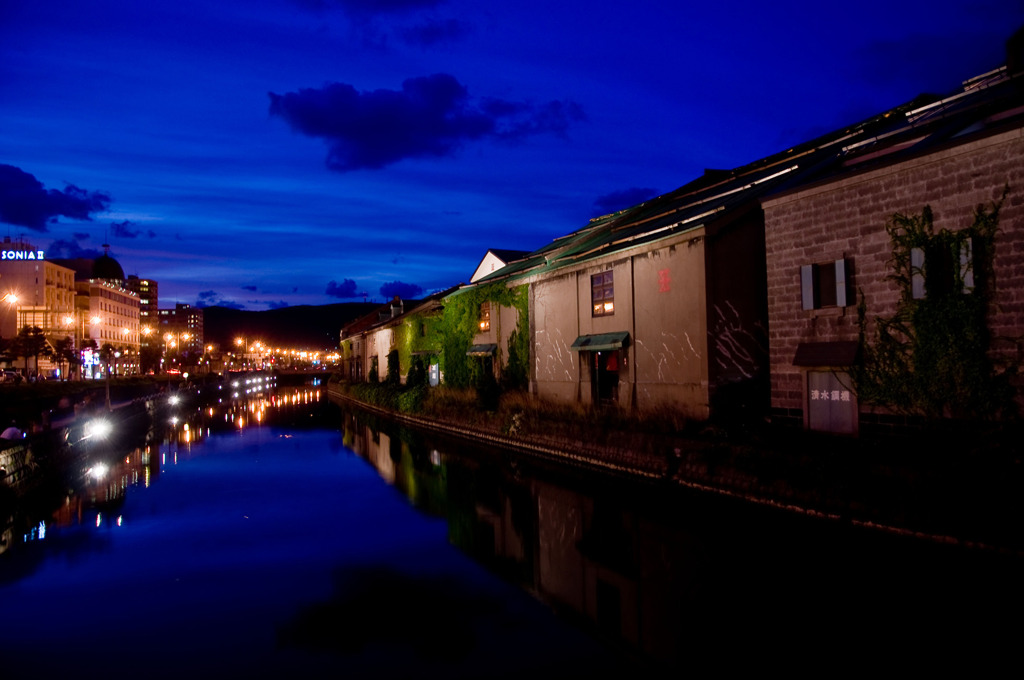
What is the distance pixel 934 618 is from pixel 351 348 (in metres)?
73.0

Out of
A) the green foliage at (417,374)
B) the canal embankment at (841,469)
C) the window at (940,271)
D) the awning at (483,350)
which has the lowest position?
the canal embankment at (841,469)

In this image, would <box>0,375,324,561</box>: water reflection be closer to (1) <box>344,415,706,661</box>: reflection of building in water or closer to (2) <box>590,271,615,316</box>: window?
(1) <box>344,415,706,661</box>: reflection of building in water

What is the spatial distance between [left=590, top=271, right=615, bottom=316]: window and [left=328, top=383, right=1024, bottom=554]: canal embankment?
4.60 meters

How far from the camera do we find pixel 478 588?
10508 mm

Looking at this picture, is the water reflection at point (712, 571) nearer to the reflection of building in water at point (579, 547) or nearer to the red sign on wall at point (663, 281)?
the reflection of building in water at point (579, 547)

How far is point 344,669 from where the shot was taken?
7.66 m

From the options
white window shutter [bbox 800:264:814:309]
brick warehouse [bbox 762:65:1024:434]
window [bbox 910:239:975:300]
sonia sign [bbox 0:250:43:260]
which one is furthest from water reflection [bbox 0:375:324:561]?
sonia sign [bbox 0:250:43:260]

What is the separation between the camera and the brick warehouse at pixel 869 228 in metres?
12.9

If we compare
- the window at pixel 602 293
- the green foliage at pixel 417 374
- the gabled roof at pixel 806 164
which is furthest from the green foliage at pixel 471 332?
the window at pixel 602 293

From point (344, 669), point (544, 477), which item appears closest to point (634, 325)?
point (544, 477)

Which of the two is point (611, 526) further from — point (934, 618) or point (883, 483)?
point (934, 618)

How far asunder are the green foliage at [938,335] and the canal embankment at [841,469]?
0.72 m

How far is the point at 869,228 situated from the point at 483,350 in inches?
822

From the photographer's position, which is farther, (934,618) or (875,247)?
(875,247)
